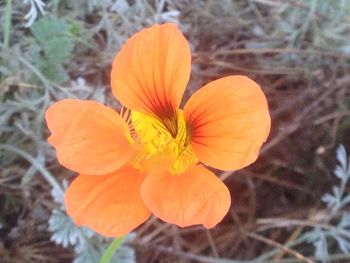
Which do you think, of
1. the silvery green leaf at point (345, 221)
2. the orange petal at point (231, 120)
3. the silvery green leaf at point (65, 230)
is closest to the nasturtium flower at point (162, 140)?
the orange petal at point (231, 120)

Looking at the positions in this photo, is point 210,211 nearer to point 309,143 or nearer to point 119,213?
point 119,213

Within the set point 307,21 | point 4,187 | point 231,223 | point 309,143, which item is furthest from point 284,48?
point 4,187

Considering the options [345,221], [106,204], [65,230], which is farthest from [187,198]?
[345,221]

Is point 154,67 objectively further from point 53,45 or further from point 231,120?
point 53,45

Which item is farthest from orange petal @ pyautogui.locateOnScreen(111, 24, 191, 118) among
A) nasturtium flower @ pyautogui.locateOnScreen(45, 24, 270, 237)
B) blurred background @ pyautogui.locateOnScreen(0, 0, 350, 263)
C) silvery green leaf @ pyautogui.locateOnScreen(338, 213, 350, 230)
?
silvery green leaf @ pyautogui.locateOnScreen(338, 213, 350, 230)

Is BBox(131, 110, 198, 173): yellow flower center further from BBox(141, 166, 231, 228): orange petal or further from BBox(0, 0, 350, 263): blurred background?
BBox(0, 0, 350, 263): blurred background

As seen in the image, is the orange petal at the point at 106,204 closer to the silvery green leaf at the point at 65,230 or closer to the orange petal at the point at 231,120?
the orange petal at the point at 231,120

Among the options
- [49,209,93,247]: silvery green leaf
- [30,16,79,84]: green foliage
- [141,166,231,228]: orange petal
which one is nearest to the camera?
[141,166,231,228]: orange petal

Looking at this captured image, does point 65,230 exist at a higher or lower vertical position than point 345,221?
higher
